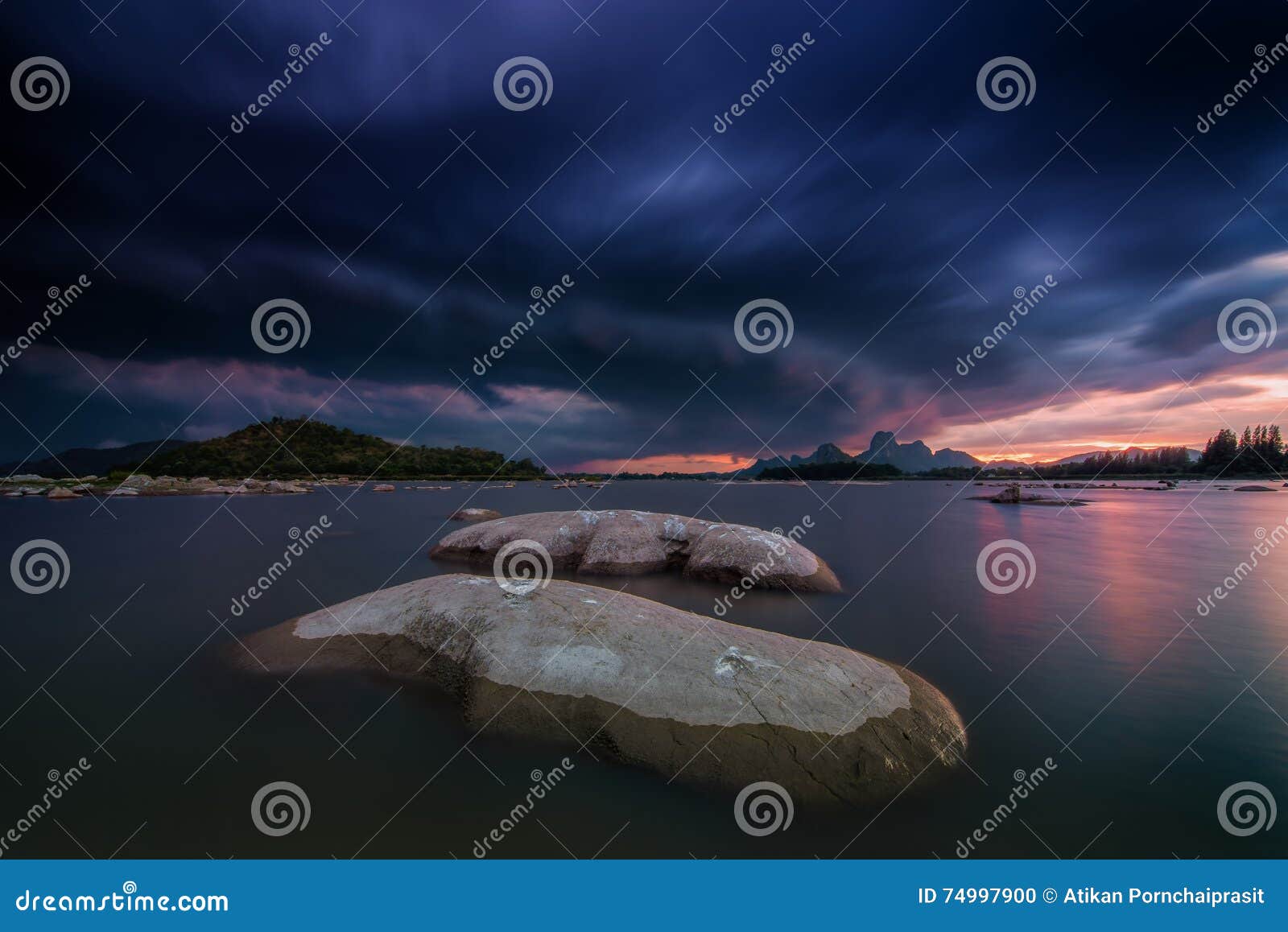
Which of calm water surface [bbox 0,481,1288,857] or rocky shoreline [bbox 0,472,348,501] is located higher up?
calm water surface [bbox 0,481,1288,857]

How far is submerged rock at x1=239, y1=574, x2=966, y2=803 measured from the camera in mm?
5453

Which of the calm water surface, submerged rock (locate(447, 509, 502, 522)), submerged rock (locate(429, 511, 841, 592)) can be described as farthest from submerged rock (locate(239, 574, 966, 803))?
submerged rock (locate(447, 509, 502, 522))

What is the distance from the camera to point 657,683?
6242mm

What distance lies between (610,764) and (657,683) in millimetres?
1080

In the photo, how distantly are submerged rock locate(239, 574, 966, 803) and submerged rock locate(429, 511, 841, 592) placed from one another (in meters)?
6.75

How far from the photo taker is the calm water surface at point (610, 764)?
486 cm

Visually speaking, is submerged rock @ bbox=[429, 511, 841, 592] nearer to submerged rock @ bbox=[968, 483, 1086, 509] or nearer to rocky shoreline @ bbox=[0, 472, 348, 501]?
submerged rock @ bbox=[968, 483, 1086, 509]

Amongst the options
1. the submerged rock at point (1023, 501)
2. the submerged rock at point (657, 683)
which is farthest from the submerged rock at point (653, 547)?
the submerged rock at point (1023, 501)

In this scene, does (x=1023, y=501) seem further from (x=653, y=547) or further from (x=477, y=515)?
(x=477, y=515)

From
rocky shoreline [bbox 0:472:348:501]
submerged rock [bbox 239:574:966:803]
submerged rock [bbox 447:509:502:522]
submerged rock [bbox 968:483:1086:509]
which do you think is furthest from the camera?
rocky shoreline [bbox 0:472:348:501]

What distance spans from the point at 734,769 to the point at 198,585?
630 inches

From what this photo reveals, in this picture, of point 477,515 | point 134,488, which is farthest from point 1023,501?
point 134,488

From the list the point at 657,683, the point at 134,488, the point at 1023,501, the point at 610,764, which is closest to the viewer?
the point at 610,764

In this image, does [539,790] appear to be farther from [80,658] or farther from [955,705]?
[80,658]
